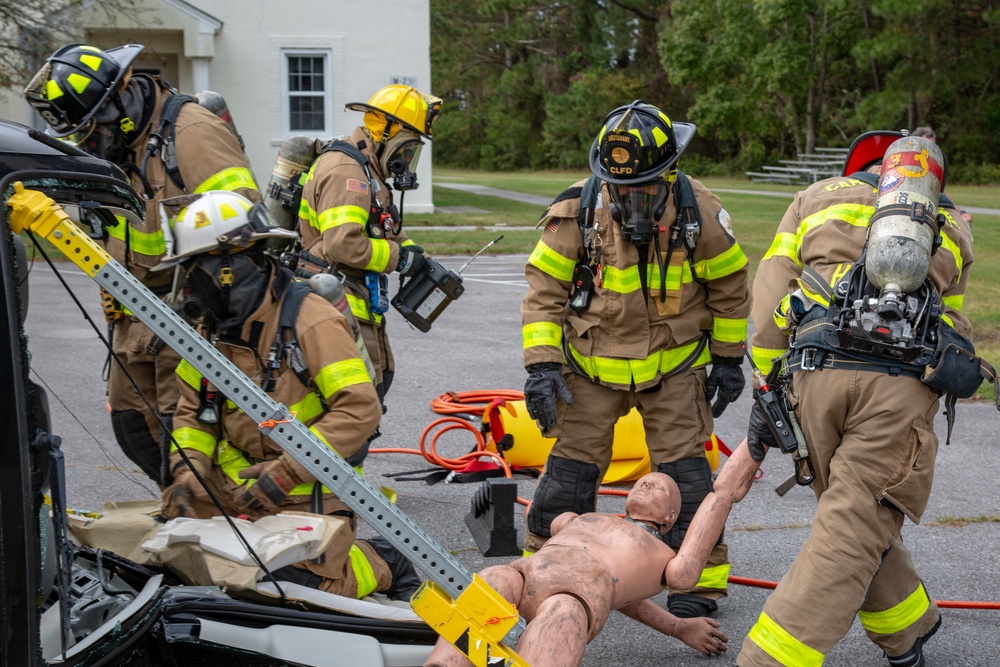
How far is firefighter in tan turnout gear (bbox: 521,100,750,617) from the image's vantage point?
431 centimetres

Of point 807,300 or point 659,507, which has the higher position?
point 807,300

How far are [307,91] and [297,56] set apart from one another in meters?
0.65

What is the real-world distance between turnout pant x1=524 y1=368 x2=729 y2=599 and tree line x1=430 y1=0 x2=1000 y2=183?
94.7 ft

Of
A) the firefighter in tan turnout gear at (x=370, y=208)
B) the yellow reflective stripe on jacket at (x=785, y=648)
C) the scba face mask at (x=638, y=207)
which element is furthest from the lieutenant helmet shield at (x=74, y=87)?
the yellow reflective stripe on jacket at (x=785, y=648)

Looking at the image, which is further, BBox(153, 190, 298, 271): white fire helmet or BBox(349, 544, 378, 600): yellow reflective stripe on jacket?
BBox(349, 544, 378, 600): yellow reflective stripe on jacket

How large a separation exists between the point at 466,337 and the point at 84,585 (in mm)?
7348

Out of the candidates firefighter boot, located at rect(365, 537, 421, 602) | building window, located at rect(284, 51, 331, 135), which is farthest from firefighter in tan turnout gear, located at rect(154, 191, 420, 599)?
building window, located at rect(284, 51, 331, 135)

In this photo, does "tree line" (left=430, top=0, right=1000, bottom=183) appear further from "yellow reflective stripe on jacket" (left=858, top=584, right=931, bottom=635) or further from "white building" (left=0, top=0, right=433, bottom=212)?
"yellow reflective stripe on jacket" (left=858, top=584, right=931, bottom=635)

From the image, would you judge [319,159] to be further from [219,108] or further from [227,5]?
[227,5]

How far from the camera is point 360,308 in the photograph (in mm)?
5477

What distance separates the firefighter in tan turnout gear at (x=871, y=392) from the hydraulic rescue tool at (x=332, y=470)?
3.38 feet

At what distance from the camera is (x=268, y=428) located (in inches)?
98.8

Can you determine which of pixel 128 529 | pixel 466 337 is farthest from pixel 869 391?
pixel 466 337

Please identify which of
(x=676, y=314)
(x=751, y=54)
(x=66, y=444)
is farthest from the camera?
(x=751, y=54)
